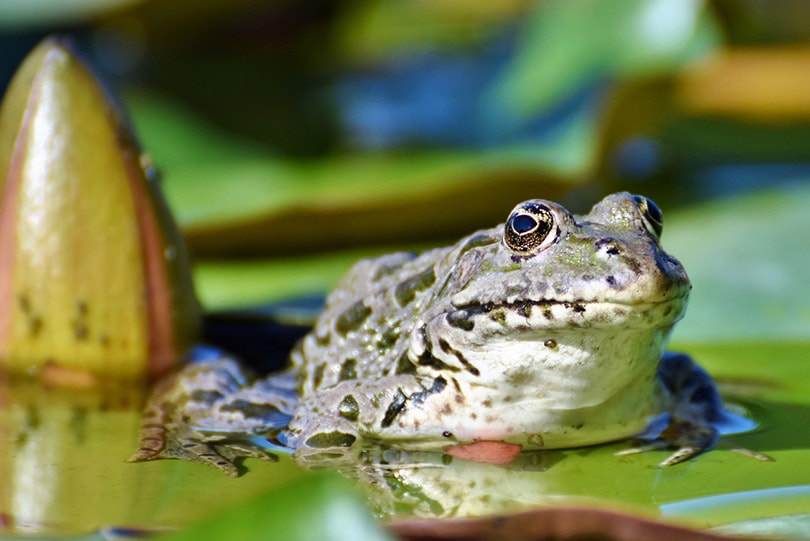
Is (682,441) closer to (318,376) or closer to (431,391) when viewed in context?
(431,391)

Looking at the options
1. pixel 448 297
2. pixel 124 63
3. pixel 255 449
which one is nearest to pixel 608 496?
pixel 448 297

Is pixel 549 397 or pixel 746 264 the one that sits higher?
pixel 746 264

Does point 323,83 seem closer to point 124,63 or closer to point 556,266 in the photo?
point 124,63

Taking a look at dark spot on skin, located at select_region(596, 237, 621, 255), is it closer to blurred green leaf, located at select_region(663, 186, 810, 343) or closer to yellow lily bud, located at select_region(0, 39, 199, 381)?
blurred green leaf, located at select_region(663, 186, 810, 343)

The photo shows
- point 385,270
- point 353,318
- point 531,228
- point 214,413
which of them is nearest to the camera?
point 531,228

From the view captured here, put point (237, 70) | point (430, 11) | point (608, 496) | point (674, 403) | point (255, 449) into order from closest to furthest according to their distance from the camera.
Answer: point (608, 496)
point (255, 449)
point (674, 403)
point (237, 70)
point (430, 11)

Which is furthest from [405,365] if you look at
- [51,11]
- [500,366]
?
[51,11]
